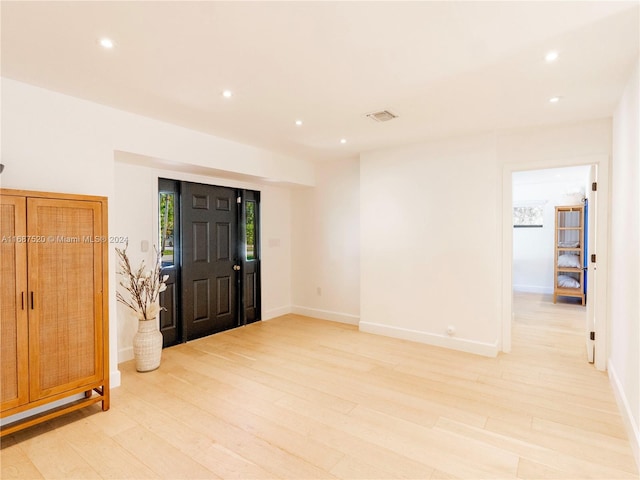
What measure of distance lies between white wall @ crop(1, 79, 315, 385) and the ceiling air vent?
1.79 m

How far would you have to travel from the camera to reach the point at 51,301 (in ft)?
7.69

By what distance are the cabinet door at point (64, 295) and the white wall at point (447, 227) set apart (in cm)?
317

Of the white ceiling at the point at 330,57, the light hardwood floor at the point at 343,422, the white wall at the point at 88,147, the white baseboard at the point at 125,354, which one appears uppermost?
the white ceiling at the point at 330,57

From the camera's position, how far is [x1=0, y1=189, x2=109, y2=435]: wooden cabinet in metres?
2.17

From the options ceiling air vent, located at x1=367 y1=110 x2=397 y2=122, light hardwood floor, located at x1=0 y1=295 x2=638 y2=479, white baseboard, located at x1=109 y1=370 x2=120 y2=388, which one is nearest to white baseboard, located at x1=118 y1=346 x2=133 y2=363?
light hardwood floor, located at x1=0 y1=295 x2=638 y2=479

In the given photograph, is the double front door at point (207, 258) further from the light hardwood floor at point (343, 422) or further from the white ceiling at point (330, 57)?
the white ceiling at point (330, 57)

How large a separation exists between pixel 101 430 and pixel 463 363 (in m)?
3.29

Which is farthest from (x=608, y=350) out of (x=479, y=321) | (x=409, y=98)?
(x=409, y=98)

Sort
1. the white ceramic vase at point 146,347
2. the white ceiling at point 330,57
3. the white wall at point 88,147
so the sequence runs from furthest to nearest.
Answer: the white ceramic vase at point 146,347
the white wall at point 88,147
the white ceiling at point 330,57

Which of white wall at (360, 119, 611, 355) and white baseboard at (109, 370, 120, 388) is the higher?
white wall at (360, 119, 611, 355)

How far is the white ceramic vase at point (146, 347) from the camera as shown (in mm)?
3312

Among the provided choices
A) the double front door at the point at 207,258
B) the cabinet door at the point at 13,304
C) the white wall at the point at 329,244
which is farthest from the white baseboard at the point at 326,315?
the cabinet door at the point at 13,304

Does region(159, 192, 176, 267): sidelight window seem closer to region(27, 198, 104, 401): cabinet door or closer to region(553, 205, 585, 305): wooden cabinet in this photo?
region(27, 198, 104, 401): cabinet door

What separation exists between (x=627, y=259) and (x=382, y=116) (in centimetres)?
225
